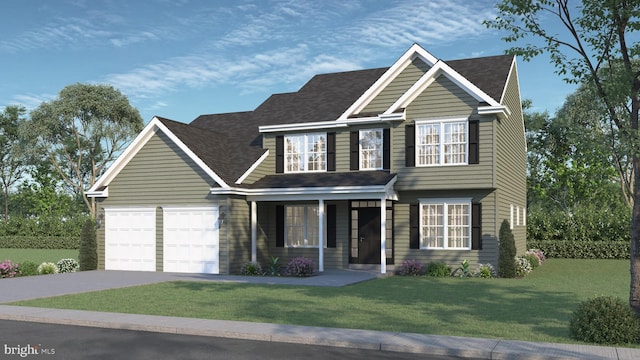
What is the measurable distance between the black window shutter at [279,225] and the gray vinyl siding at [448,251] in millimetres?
5083

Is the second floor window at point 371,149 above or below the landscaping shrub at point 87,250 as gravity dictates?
above

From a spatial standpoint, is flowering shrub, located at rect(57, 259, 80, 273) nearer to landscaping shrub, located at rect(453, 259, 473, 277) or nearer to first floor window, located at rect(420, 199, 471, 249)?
first floor window, located at rect(420, 199, 471, 249)

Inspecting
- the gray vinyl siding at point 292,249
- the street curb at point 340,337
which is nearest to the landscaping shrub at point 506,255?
the gray vinyl siding at point 292,249

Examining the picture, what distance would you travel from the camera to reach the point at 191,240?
25578 mm

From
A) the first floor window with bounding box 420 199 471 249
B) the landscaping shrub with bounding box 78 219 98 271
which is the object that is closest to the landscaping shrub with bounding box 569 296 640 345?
the first floor window with bounding box 420 199 471 249

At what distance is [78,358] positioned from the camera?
9562 mm

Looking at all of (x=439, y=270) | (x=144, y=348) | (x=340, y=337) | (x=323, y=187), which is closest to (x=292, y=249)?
(x=323, y=187)

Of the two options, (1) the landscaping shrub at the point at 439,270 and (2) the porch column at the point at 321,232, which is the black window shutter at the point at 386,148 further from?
(1) the landscaping shrub at the point at 439,270

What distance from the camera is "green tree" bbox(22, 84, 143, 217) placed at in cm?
6494

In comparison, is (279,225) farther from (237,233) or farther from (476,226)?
(476,226)

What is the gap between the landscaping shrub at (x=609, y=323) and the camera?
33.5 feet

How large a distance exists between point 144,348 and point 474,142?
16.2 m

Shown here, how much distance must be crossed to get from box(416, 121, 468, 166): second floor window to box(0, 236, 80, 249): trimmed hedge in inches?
1227

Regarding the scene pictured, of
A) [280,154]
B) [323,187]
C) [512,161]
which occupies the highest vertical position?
[280,154]
